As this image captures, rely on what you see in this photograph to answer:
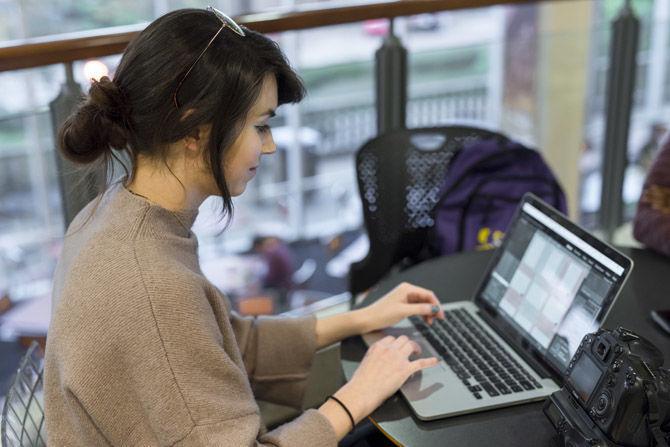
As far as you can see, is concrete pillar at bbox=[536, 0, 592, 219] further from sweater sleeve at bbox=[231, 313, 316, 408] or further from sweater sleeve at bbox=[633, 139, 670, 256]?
sweater sleeve at bbox=[231, 313, 316, 408]

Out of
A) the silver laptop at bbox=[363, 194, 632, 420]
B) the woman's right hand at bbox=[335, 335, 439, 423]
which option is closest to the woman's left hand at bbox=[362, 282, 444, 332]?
the silver laptop at bbox=[363, 194, 632, 420]

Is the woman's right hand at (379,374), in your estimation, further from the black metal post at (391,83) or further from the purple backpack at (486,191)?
the black metal post at (391,83)

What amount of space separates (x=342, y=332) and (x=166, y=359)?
49 cm

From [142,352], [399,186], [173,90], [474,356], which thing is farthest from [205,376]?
[399,186]

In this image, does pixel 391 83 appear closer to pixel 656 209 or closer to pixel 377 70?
pixel 377 70

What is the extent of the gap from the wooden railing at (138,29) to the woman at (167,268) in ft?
2.30

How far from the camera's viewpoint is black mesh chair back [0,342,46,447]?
1.24 m

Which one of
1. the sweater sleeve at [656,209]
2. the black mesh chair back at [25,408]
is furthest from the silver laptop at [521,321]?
the black mesh chair back at [25,408]

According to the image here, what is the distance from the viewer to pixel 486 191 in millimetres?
2217

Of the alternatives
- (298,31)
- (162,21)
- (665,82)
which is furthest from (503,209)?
(665,82)

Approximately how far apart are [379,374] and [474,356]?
0.20 m

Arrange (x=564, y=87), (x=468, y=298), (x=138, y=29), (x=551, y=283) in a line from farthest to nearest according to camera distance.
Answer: (x=564, y=87) → (x=138, y=29) → (x=468, y=298) → (x=551, y=283)

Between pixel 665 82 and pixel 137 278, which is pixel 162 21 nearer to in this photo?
pixel 137 278

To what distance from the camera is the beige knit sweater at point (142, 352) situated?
3.74 feet
